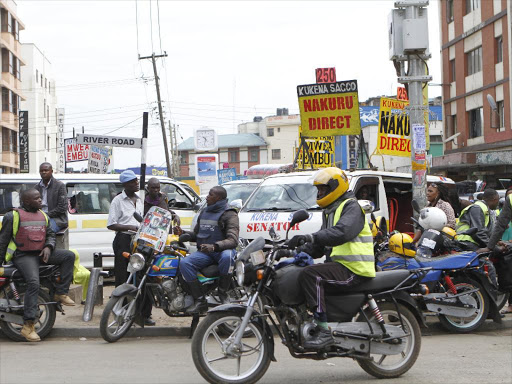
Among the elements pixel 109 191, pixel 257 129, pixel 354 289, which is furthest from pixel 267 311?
pixel 257 129

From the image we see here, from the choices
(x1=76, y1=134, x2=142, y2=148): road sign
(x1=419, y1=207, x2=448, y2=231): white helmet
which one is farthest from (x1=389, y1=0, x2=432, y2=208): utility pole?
(x1=76, y1=134, x2=142, y2=148): road sign

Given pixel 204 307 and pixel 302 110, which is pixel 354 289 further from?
pixel 302 110

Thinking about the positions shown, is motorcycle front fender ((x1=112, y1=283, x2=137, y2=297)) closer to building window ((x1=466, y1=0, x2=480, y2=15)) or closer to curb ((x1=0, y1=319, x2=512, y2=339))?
curb ((x1=0, y1=319, x2=512, y2=339))

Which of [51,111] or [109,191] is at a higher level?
[51,111]

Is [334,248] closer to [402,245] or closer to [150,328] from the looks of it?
[402,245]

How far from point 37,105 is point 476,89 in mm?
45732

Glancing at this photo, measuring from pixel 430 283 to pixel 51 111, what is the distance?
241 ft

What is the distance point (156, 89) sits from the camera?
1857 inches

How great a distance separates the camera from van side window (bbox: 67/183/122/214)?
14477 mm

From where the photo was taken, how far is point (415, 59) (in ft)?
38.5

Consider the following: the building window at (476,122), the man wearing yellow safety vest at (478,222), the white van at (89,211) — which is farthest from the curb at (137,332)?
the building window at (476,122)

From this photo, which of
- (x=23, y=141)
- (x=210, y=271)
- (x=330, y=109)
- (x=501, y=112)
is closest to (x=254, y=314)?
(x=210, y=271)

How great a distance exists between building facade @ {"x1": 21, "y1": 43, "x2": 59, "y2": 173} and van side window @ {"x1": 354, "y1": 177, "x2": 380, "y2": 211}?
5766cm

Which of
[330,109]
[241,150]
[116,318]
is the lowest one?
[116,318]
